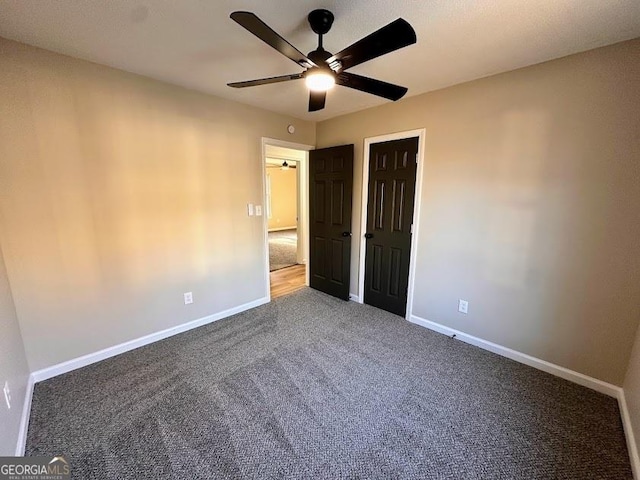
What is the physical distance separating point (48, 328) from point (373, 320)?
2914 millimetres

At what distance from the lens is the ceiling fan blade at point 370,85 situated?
160 centimetres

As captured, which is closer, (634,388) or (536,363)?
(634,388)

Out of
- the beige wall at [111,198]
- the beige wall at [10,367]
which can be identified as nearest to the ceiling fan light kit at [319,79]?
the beige wall at [111,198]

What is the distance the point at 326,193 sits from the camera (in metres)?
3.69

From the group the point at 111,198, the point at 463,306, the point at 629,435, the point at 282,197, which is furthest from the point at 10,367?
the point at 282,197

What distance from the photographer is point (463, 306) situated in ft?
8.71

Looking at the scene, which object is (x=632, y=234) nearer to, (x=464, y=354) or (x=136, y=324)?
(x=464, y=354)

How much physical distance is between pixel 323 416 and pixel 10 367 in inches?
74.7

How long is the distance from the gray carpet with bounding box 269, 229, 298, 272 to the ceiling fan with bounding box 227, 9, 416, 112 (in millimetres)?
3838

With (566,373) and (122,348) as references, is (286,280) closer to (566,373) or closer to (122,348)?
(122,348)

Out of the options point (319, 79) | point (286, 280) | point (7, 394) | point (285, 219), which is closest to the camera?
point (7, 394)

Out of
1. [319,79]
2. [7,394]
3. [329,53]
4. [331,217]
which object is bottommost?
[7,394]

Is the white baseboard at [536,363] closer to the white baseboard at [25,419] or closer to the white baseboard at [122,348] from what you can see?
the white baseboard at [122,348]

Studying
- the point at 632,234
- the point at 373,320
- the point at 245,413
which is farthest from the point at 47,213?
the point at 632,234
